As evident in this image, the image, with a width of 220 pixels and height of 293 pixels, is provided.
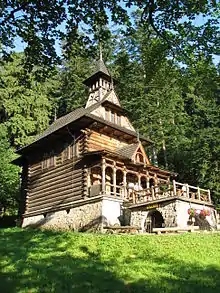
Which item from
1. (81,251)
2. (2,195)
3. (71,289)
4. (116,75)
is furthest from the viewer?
(116,75)

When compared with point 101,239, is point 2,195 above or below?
above

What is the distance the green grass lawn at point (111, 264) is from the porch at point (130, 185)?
428 cm

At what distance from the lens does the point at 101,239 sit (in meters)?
16.3

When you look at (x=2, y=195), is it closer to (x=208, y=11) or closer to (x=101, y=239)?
(x=101, y=239)

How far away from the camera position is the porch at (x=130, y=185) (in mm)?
20641

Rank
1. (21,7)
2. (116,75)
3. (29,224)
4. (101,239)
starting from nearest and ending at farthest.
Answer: (21,7), (101,239), (29,224), (116,75)

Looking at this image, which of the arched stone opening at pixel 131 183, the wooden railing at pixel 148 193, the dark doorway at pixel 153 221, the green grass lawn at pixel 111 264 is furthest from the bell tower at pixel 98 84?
the green grass lawn at pixel 111 264

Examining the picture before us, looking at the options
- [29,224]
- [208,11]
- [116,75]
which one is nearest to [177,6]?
[208,11]

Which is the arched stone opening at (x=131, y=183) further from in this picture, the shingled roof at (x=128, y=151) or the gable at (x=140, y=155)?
the shingled roof at (x=128, y=151)

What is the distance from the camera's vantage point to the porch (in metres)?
20.6

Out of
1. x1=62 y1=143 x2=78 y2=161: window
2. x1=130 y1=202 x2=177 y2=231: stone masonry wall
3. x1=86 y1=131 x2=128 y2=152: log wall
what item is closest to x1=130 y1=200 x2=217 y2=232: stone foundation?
x1=130 y1=202 x2=177 y2=231: stone masonry wall

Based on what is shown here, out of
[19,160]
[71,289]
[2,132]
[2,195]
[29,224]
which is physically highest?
[2,132]

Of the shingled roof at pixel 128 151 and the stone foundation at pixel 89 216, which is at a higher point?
the shingled roof at pixel 128 151

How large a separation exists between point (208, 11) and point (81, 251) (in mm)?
10400
